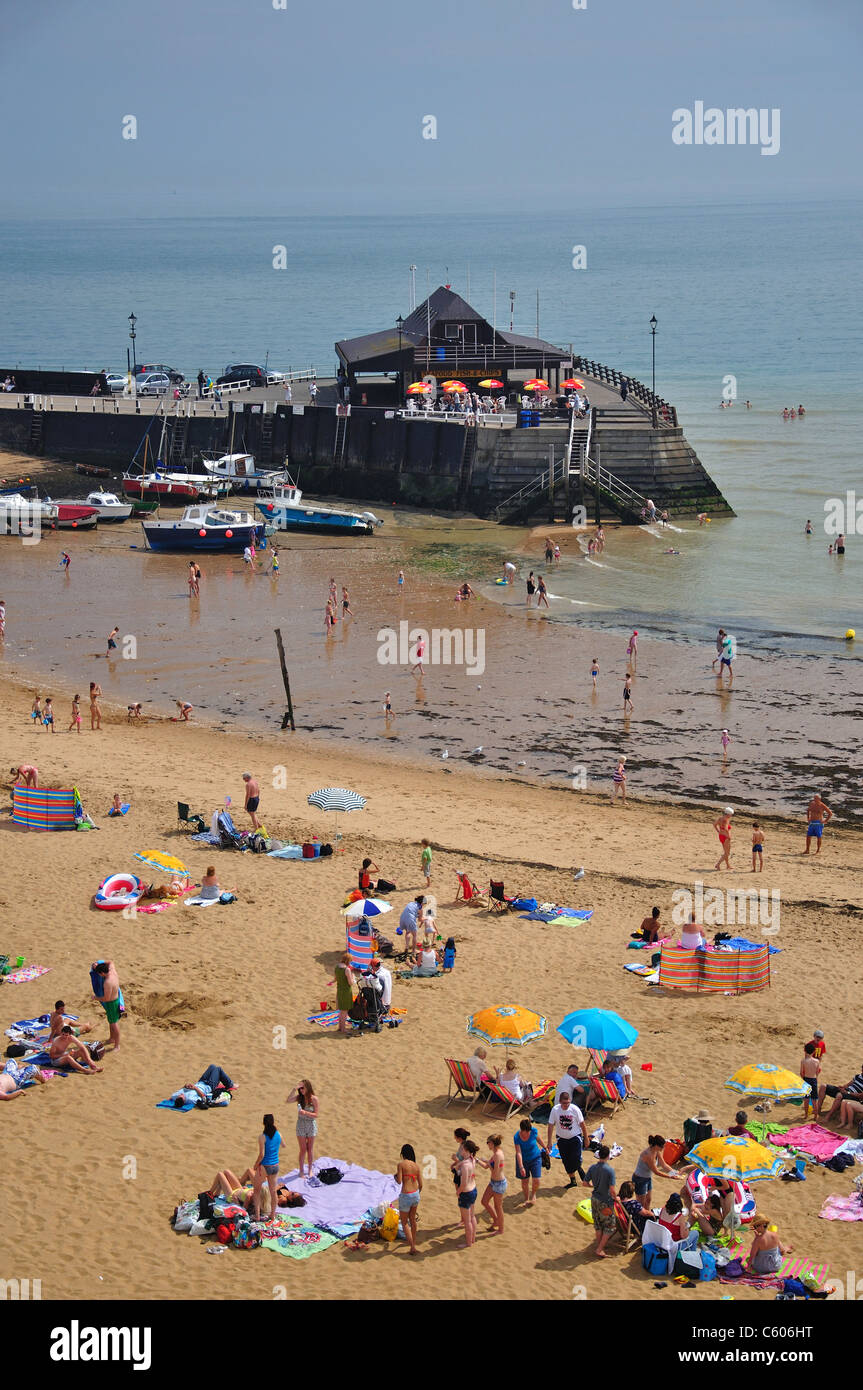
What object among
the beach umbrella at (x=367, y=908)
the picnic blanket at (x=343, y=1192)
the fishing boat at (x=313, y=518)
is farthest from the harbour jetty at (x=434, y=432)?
the picnic blanket at (x=343, y=1192)

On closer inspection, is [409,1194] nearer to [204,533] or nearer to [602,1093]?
[602,1093]

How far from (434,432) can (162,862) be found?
3364 centimetres

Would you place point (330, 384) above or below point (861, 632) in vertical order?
above

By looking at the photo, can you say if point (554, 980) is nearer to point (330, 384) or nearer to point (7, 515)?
point (7, 515)

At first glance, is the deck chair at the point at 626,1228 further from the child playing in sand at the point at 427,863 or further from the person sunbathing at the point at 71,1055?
the child playing in sand at the point at 427,863

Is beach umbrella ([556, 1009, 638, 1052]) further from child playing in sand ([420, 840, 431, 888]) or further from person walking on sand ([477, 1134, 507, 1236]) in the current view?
child playing in sand ([420, 840, 431, 888])

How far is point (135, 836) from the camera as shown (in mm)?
21297

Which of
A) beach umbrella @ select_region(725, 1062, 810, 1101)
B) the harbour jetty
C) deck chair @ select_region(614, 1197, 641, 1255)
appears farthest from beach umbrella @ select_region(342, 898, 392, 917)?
the harbour jetty

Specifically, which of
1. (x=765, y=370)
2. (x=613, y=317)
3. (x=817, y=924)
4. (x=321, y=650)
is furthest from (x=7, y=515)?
(x=613, y=317)

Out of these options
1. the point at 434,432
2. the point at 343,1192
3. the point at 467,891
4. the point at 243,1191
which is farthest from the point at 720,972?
the point at 434,432

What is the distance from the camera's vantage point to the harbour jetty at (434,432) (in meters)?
49.1

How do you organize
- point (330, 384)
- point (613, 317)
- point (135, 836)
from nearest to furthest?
point (135, 836) < point (330, 384) < point (613, 317)

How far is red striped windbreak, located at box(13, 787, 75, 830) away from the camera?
21.4m
